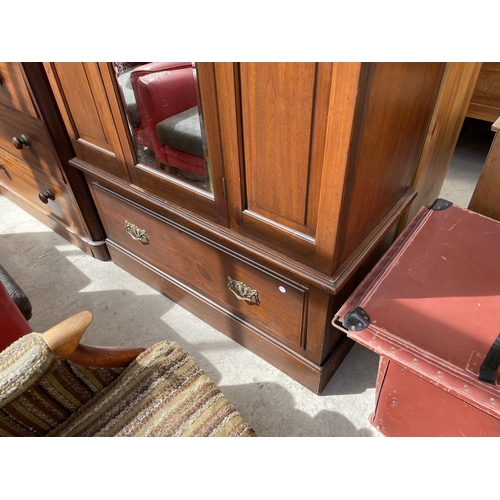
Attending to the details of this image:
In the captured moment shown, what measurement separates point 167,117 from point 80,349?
0.81 meters

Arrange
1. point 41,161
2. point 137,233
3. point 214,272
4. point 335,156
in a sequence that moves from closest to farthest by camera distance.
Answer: point 335,156, point 214,272, point 137,233, point 41,161

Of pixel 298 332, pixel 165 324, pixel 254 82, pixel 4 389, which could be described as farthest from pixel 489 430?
pixel 165 324

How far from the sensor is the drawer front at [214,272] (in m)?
1.41

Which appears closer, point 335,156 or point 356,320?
point 335,156

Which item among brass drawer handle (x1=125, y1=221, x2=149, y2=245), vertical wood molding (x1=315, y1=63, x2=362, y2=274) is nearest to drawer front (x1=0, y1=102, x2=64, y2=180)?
brass drawer handle (x1=125, y1=221, x2=149, y2=245)

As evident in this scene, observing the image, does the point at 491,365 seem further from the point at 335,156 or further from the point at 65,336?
the point at 65,336

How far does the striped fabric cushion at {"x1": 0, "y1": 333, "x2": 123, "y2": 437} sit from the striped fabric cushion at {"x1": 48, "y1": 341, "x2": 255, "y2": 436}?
37mm

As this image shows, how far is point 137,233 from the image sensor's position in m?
1.86

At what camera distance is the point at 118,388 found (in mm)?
1104

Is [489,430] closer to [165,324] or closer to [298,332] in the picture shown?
[298,332]

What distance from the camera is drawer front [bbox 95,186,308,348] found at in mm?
1413

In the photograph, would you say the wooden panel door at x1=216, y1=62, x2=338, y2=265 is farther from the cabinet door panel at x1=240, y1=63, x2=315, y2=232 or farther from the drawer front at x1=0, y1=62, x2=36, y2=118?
the drawer front at x1=0, y1=62, x2=36, y2=118

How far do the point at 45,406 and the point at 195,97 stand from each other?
3.12ft

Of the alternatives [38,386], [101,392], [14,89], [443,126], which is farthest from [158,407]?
[14,89]
